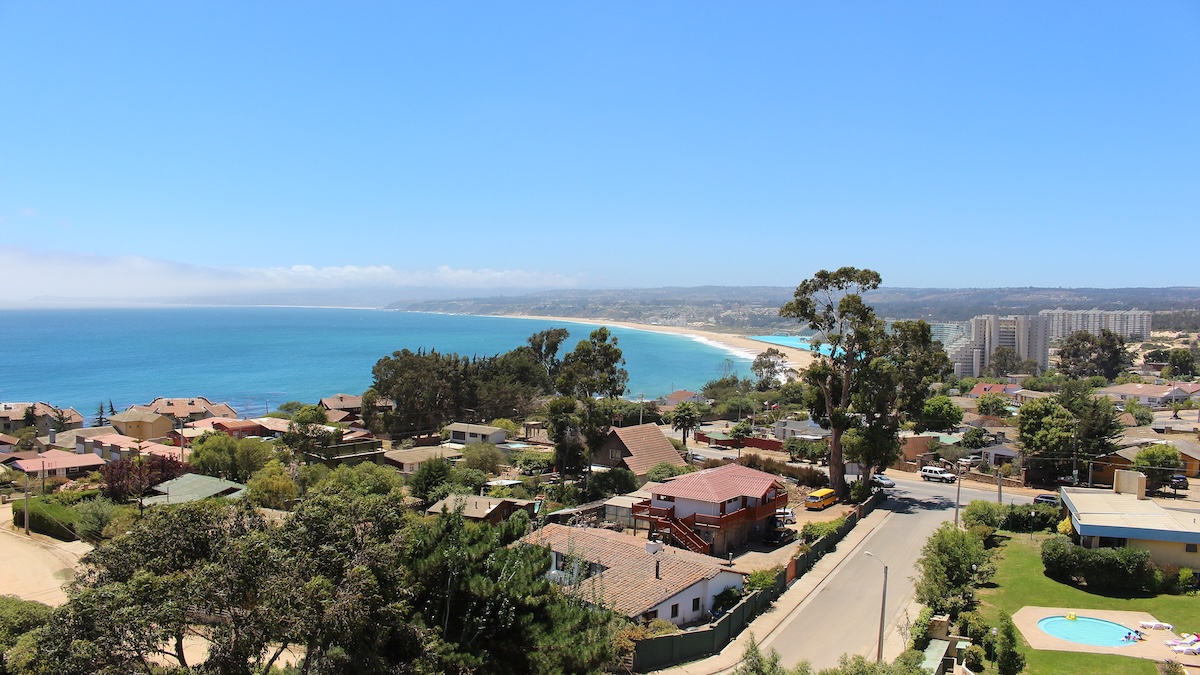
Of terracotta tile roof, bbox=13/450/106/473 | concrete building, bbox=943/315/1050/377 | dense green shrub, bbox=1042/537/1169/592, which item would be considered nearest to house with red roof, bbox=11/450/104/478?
terracotta tile roof, bbox=13/450/106/473

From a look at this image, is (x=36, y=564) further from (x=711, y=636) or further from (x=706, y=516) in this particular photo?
(x=711, y=636)

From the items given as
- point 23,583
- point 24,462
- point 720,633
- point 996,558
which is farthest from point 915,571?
point 24,462

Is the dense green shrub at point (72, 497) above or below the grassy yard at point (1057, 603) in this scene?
below

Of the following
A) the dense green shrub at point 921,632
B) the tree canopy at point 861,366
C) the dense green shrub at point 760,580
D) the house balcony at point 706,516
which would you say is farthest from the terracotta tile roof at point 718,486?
the dense green shrub at point 921,632

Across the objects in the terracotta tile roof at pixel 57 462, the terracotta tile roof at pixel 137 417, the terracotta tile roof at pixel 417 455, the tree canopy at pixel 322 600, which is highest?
the tree canopy at pixel 322 600

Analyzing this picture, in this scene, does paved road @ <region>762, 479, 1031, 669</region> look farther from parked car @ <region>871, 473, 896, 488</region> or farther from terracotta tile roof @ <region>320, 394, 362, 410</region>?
terracotta tile roof @ <region>320, 394, 362, 410</region>

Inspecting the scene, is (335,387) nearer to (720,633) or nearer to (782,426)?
(782,426)

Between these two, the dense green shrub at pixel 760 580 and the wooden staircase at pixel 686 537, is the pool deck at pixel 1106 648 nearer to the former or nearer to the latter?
the dense green shrub at pixel 760 580
